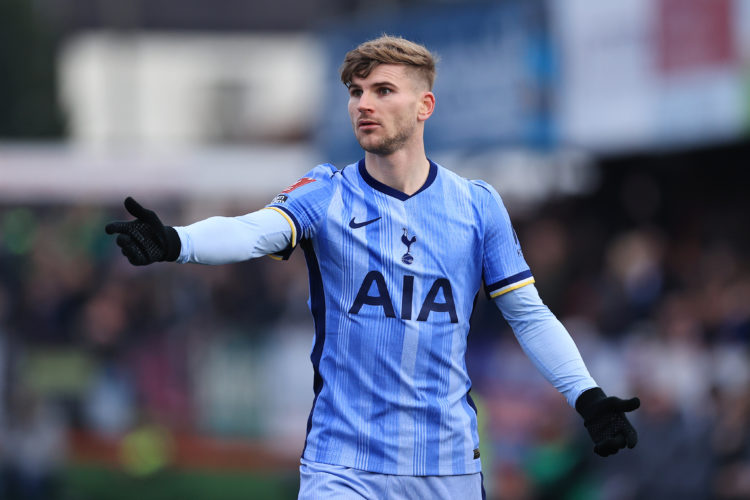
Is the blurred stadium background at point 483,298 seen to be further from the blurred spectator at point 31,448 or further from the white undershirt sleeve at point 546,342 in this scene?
the white undershirt sleeve at point 546,342

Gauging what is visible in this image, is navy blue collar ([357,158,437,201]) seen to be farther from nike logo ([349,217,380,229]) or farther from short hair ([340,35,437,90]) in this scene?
short hair ([340,35,437,90])

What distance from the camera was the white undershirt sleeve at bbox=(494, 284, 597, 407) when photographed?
203 inches

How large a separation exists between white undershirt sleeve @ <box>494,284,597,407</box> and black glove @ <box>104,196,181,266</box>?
1.49m

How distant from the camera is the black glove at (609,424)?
4.90m

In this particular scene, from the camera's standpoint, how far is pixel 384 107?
5047mm

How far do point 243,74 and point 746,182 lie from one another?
37.4 meters

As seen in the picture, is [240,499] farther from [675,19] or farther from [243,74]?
[243,74]

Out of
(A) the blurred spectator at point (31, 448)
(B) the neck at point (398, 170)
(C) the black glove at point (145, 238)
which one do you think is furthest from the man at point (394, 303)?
(A) the blurred spectator at point (31, 448)

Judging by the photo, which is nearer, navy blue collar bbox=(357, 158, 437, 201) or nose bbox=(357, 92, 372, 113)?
nose bbox=(357, 92, 372, 113)

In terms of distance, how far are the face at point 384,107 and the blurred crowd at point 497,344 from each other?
574cm

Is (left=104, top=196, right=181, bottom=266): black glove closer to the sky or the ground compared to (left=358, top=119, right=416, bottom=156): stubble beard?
closer to the ground

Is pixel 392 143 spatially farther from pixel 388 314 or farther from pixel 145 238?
pixel 145 238

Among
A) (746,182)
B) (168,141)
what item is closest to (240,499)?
(746,182)

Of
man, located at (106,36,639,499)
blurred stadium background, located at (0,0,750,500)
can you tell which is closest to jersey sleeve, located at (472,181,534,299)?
man, located at (106,36,639,499)
